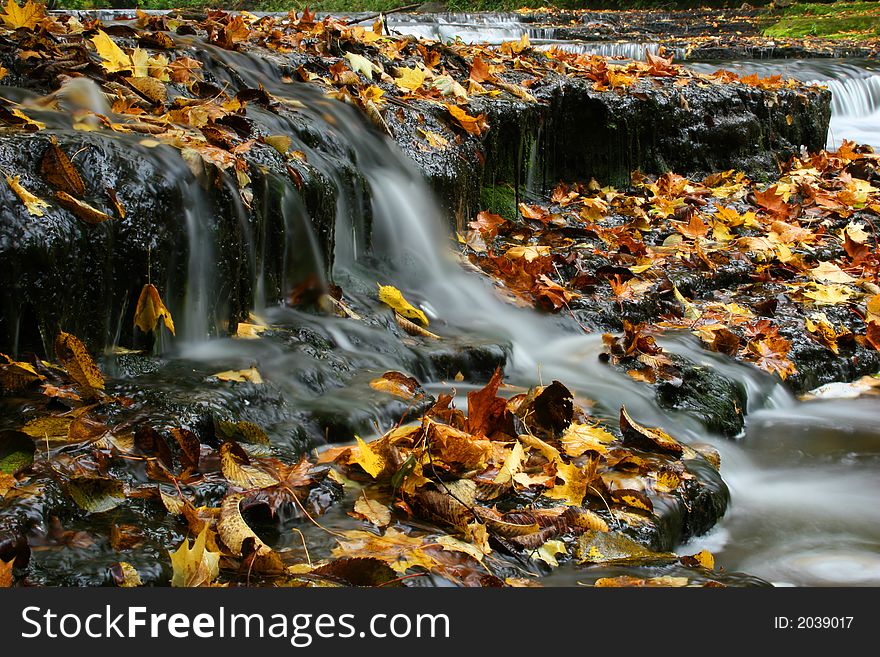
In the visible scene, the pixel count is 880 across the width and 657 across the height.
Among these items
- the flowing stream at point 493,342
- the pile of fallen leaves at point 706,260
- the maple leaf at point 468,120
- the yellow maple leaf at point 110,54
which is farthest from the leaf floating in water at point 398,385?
the maple leaf at point 468,120

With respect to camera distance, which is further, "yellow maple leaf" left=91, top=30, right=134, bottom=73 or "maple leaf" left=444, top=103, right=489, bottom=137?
"maple leaf" left=444, top=103, right=489, bottom=137

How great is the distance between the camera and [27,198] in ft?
7.38

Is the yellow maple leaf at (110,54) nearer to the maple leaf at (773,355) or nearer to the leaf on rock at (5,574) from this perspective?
the leaf on rock at (5,574)

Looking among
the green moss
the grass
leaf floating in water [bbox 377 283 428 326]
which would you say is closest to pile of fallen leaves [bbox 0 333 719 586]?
leaf floating in water [bbox 377 283 428 326]

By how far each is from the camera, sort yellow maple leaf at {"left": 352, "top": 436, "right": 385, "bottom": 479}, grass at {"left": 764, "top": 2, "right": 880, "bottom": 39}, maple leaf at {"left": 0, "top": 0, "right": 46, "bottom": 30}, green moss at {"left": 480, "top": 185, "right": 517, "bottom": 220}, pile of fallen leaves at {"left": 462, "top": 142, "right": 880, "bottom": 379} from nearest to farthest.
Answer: yellow maple leaf at {"left": 352, "top": 436, "right": 385, "bottom": 479}, maple leaf at {"left": 0, "top": 0, "right": 46, "bottom": 30}, pile of fallen leaves at {"left": 462, "top": 142, "right": 880, "bottom": 379}, green moss at {"left": 480, "top": 185, "right": 517, "bottom": 220}, grass at {"left": 764, "top": 2, "right": 880, "bottom": 39}

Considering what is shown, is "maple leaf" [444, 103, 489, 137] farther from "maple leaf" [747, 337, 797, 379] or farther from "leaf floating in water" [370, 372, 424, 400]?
"leaf floating in water" [370, 372, 424, 400]

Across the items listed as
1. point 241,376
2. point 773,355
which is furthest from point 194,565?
point 773,355

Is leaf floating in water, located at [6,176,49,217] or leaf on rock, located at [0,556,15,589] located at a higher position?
leaf floating in water, located at [6,176,49,217]

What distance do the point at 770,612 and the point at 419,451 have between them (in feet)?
2.81

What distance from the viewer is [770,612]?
1.57m

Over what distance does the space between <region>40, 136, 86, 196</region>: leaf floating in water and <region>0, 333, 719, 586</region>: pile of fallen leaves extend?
0.49 metres

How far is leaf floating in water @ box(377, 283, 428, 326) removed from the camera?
3459 mm

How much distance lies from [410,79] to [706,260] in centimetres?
195

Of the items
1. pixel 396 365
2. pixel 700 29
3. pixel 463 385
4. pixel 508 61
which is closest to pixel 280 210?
pixel 396 365
